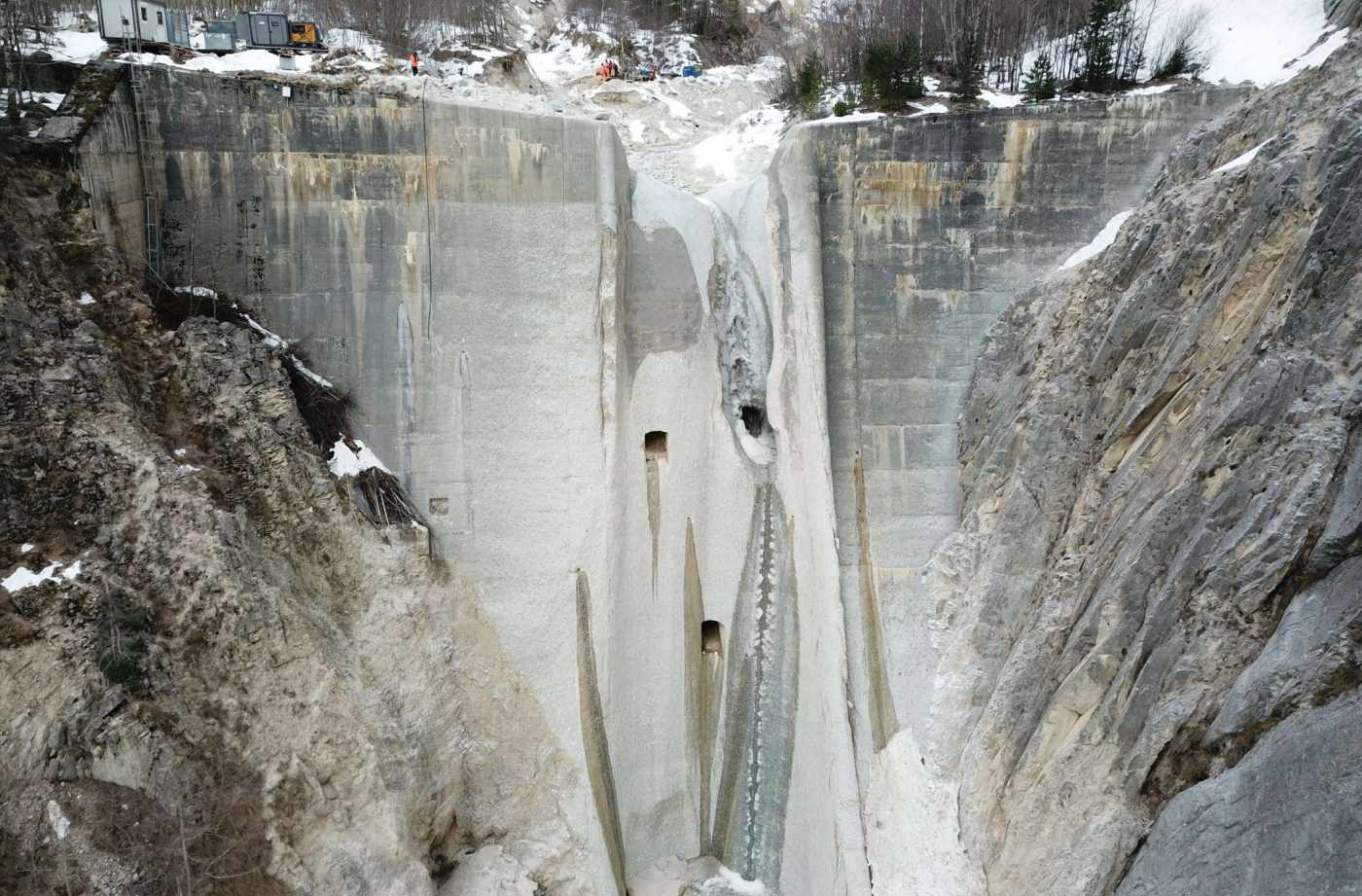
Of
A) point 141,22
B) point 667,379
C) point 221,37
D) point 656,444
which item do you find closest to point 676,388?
point 667,379

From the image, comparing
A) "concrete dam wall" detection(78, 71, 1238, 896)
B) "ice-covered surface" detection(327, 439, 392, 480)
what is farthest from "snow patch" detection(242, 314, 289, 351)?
"ice-covered surface" detection(327, 439, 392, 480)

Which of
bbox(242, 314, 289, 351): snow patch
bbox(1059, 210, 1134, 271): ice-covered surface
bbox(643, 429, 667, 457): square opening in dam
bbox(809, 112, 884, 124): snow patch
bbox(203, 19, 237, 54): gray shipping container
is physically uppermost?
bbox(203, 19, 237, 54): gray shipping container

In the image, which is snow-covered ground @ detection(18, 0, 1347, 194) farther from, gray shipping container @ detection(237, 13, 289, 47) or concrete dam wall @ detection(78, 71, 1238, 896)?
concrete dam wall @ detection(78, 71, 1238, 896)

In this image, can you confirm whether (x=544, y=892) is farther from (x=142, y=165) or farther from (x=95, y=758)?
(x=142, y=165)

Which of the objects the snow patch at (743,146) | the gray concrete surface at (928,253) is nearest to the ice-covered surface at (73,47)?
the snow patch at (743,146)

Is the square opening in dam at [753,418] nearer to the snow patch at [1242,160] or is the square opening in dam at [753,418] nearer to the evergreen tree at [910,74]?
the evergreen tree at [910,74]

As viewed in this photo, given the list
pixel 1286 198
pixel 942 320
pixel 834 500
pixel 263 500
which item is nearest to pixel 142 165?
pixel 263 500
